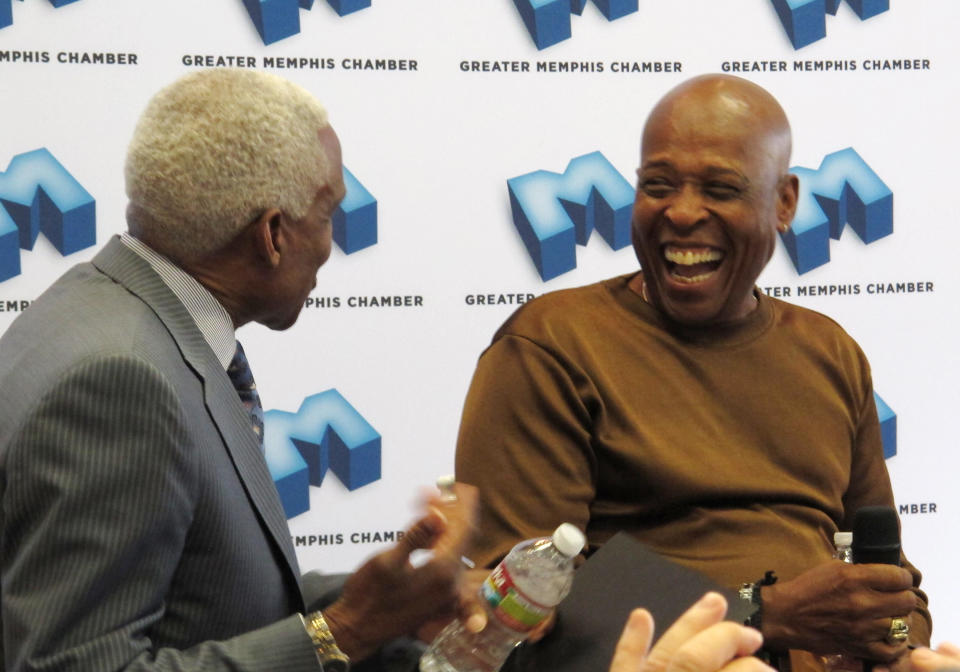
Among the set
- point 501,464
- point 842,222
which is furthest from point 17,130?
point 842,222

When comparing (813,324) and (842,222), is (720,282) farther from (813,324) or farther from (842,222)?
(842,222)

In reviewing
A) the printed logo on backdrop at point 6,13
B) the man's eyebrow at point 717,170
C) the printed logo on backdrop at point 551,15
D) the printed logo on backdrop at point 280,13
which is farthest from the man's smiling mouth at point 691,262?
the printed logo on backdrop at point 6,13

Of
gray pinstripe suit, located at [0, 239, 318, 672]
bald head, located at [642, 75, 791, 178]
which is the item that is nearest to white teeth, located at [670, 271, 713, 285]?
bald head, located at [642, 75, 791, 178]

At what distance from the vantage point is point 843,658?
2078 mm

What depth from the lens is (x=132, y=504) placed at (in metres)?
1.45

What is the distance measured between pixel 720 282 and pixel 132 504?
49.7 inches

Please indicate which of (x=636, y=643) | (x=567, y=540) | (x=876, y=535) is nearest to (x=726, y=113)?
(x=876, y=535)

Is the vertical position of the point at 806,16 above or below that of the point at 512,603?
above

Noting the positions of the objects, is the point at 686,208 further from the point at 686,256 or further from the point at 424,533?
the point at 424,533

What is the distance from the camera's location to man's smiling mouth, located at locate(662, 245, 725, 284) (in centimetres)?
231

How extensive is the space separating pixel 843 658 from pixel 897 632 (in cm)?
12

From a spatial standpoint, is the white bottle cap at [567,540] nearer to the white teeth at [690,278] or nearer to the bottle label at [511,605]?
the bottle label at [511,605]

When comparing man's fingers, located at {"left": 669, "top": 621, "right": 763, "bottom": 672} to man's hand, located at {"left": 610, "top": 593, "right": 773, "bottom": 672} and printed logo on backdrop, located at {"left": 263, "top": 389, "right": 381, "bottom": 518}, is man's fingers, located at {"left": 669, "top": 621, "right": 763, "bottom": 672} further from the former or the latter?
printed logo on backdrop, located at {"left": 263, "top": 389, "right": 381, "bottom": 518}

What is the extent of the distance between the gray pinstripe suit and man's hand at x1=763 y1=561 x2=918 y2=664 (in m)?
Result: 0.80
